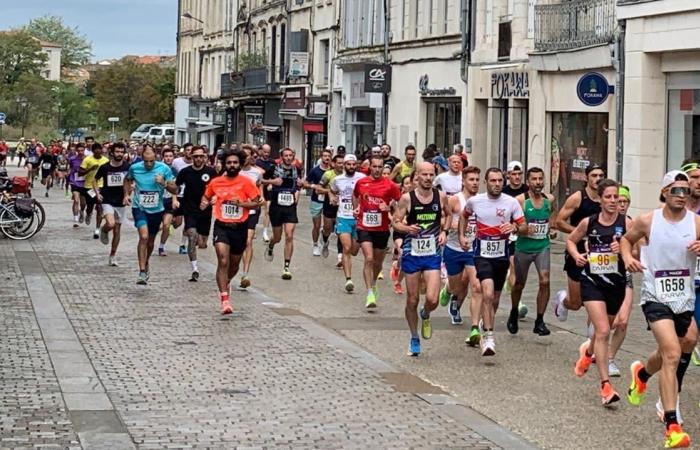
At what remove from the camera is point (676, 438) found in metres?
8.59

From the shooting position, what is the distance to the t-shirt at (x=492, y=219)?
41.9ft

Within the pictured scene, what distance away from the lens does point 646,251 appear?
365 inches

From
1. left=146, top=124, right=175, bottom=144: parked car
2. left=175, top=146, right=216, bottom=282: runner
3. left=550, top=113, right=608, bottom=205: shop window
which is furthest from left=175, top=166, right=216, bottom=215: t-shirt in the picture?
left=146, top=124, right=175, bottom=144: parked car

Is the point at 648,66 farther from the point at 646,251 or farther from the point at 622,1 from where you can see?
the point at 646,251

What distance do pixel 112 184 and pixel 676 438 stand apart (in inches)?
523

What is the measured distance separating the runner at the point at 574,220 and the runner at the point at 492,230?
55 cm

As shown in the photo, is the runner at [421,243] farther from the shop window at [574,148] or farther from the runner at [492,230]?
the shop window at [574,148]

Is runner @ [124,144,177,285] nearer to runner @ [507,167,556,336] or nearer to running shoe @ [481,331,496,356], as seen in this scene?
runner @ [507,167,556,336]

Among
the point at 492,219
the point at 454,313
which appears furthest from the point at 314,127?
the point at 492,219

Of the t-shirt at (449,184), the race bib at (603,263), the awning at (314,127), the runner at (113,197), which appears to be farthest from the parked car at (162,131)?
the race bib at (603,263)

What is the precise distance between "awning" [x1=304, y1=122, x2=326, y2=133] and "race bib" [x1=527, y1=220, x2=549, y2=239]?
34.0m

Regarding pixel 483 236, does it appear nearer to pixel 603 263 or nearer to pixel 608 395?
pixel 603 263

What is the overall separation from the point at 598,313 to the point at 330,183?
34.4ft

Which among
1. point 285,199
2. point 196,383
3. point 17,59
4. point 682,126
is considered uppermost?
point 17,59
